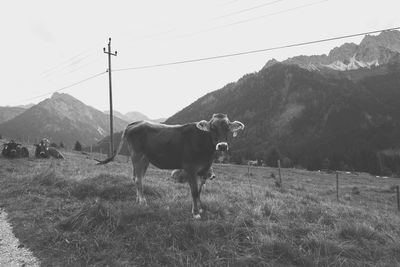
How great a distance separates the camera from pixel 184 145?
8.41 meters

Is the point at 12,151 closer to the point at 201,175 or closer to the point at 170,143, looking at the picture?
the point at 170,143

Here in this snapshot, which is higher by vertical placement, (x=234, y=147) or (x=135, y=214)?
(x=135, y=214)

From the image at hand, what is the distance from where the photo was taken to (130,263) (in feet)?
18.9

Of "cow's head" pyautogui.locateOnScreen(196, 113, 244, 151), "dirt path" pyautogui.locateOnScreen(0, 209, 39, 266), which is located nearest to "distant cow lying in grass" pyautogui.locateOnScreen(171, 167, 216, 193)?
"cow's head" pyautogui.locateOnScreen(196, 113, 244, 151)

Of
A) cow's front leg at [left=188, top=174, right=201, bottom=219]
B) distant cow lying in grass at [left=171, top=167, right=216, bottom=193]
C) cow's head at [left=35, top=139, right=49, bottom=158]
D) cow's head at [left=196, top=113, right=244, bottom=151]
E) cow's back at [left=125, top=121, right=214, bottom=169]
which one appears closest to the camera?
cow's head at [left=196, top=113, right=244, bottom=151]

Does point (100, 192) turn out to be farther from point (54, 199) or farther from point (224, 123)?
point (224, 123)

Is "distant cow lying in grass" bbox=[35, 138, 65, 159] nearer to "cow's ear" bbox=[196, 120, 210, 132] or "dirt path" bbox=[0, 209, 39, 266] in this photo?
"dirt path" bbox=[0, 209, 39, 266]

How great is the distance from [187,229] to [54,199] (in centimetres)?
522

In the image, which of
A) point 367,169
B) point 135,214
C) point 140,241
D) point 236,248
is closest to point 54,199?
point 135,214

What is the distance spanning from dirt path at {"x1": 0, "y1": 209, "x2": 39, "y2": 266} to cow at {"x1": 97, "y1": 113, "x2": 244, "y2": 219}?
3162 millimetres

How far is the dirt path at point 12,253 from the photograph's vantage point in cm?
590

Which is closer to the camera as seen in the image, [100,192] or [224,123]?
[224,123]

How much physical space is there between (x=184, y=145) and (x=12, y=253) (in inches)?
171

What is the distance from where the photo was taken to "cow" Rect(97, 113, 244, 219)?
784 centimetres
